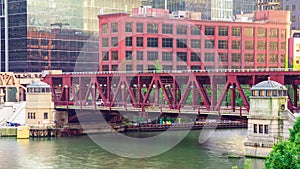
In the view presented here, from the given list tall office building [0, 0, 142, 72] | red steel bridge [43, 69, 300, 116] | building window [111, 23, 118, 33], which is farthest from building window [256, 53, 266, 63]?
tall office building [0, 0, 142, 72]

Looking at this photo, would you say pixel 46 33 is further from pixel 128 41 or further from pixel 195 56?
pixel 195 56

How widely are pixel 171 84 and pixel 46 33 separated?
179 ft

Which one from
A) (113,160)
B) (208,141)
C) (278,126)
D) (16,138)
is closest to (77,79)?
(16,138)

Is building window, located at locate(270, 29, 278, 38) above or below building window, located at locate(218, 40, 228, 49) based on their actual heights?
above

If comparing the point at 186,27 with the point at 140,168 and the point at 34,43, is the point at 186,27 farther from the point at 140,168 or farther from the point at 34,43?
the point at 140,168

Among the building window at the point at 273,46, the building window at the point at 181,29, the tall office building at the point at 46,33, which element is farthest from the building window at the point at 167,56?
the building window at the point at 273,46

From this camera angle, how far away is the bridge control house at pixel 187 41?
529 ft

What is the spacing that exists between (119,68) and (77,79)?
2109cm

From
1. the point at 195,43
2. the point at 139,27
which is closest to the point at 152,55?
the point at 139,27

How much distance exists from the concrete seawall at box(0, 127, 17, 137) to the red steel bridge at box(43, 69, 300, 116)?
1016 cm

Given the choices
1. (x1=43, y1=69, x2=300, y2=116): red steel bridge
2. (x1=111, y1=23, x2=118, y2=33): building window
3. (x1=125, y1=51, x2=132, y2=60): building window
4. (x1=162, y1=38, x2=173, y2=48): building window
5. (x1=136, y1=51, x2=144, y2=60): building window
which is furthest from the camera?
(x1=162, y1=38, x2=173, y2=48): building window

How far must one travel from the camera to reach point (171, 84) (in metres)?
135

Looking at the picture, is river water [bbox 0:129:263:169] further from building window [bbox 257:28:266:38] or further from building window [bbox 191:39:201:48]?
building window [bbox 257:28:266:38]

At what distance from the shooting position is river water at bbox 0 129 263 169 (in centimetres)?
8812
